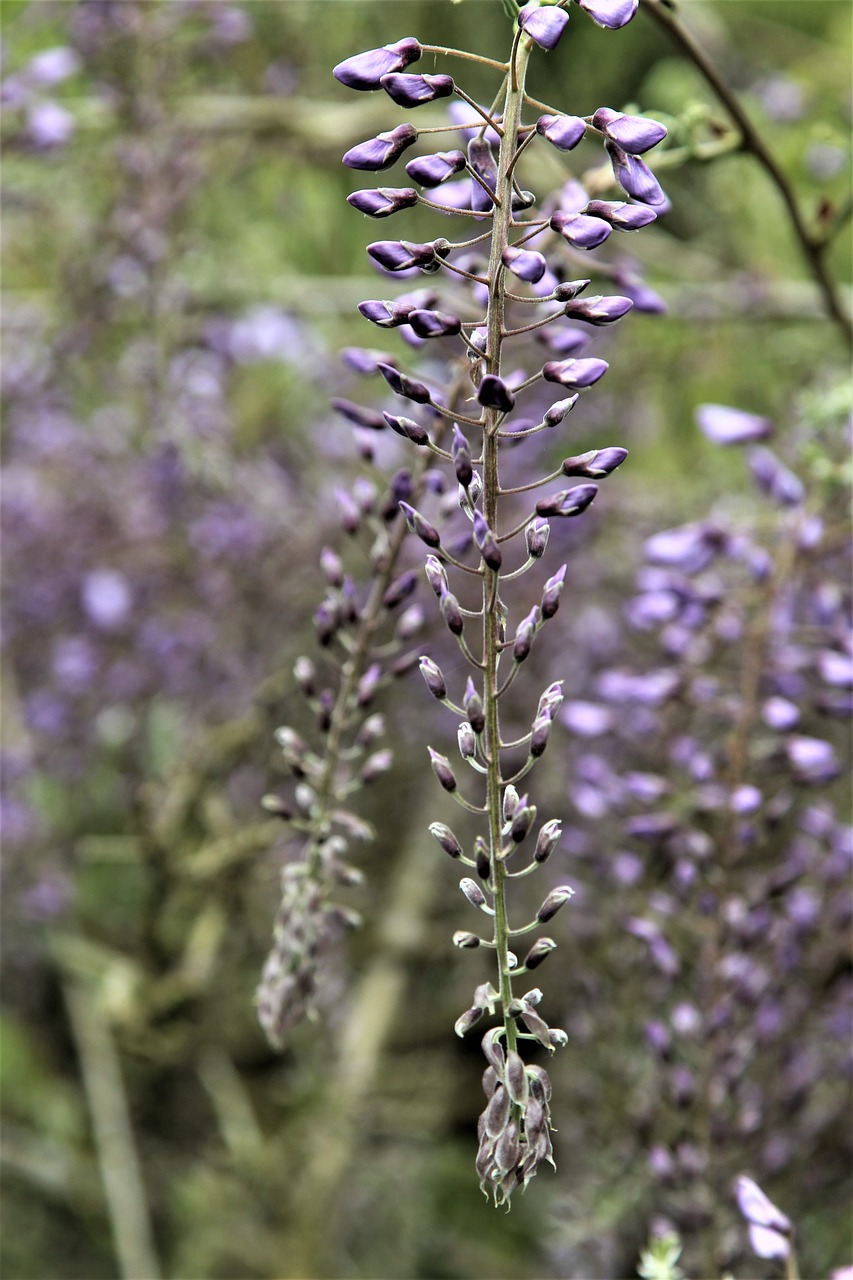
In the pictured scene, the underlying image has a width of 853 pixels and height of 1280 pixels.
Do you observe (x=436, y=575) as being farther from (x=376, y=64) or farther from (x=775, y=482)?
(x=775, y=482)

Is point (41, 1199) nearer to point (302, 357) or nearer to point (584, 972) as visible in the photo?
point (584, 972)

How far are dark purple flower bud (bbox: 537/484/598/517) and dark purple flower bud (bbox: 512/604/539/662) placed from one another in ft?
0.16

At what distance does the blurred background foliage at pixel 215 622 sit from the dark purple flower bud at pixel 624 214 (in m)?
0.86

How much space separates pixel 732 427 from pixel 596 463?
2.09ft

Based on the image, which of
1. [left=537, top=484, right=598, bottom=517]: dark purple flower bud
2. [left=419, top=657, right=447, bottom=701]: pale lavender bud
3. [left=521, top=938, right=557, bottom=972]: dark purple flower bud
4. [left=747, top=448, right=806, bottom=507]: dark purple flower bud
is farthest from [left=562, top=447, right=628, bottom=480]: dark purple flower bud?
[left=747, top=448, right=806, bottom=507]: dark purple flower bud

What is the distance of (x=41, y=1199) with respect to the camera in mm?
1850

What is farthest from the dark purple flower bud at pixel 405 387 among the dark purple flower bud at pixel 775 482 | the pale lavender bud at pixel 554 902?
the dark purple flower bud at pixel 775 482

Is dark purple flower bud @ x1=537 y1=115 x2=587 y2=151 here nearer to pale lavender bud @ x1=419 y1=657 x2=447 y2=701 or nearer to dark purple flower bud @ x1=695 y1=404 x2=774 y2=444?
pale lavender bud @ x1=419 y1=657 x2=447 y2=701

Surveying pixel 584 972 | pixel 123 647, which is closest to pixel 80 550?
pixel 123 647

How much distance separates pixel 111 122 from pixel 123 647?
2.69 feet

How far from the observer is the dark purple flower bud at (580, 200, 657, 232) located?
1.74ft

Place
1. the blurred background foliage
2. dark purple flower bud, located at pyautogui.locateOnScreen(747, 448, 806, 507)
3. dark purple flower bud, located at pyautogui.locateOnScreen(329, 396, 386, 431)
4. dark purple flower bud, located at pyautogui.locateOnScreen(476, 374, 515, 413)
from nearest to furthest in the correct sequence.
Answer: dark purple flower bud, located at pyautogui.locateOnScreen(476, 374, 515, 413) < dark purple flower bud, located at pyautogui.locateOnScreen(329, 396, 386, 431) < dark purple flower bud, located at pyautogui.locateOnScreen(747, 448, 806, 507) < the blurred background foliage

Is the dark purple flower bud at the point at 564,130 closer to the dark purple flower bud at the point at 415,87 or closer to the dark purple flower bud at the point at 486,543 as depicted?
the dark purple flower bud at the point at 415,87

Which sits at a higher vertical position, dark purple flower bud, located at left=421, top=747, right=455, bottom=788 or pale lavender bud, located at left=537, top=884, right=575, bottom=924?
dark purple flower bud, located at left=421, top=747, right=455, bottom=788
